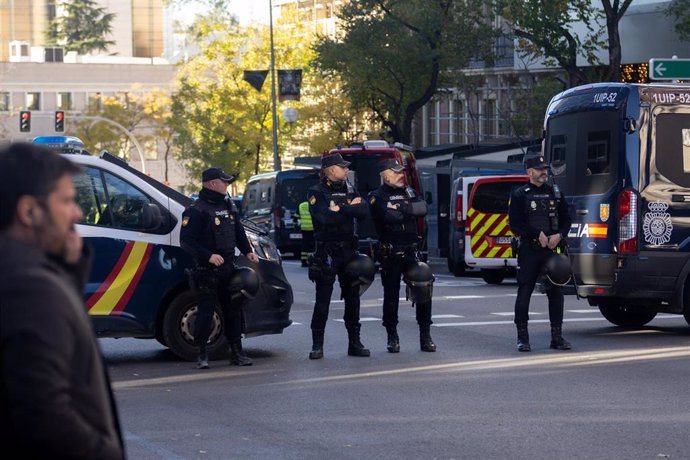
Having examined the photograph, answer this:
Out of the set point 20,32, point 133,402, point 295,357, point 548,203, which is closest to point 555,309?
point 548,203

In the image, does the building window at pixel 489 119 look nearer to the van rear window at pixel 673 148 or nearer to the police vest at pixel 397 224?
the van rear window at pixel 673 148

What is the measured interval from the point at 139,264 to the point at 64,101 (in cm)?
10873

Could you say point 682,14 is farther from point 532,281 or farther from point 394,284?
point 394,284

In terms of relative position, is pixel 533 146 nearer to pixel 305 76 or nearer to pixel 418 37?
pixel 418 37

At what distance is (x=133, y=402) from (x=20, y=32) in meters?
152

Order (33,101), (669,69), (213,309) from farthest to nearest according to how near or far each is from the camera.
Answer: (33,101)
(669,69)
(213,309)

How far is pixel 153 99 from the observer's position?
9275 cm

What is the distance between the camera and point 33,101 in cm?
11725

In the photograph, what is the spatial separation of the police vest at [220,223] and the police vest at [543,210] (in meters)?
2.76

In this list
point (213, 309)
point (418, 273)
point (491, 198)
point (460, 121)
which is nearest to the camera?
point (213, 309)

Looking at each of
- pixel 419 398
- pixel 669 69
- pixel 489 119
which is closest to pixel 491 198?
pixel 669 69

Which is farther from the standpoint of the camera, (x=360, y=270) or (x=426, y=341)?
(x=426, y=341)

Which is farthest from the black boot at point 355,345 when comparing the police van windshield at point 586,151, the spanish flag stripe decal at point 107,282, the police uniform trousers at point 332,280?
the police van windshield at point 586,151

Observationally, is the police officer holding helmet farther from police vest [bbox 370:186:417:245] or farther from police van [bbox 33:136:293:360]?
police van [bbox 33:136:293:360]
